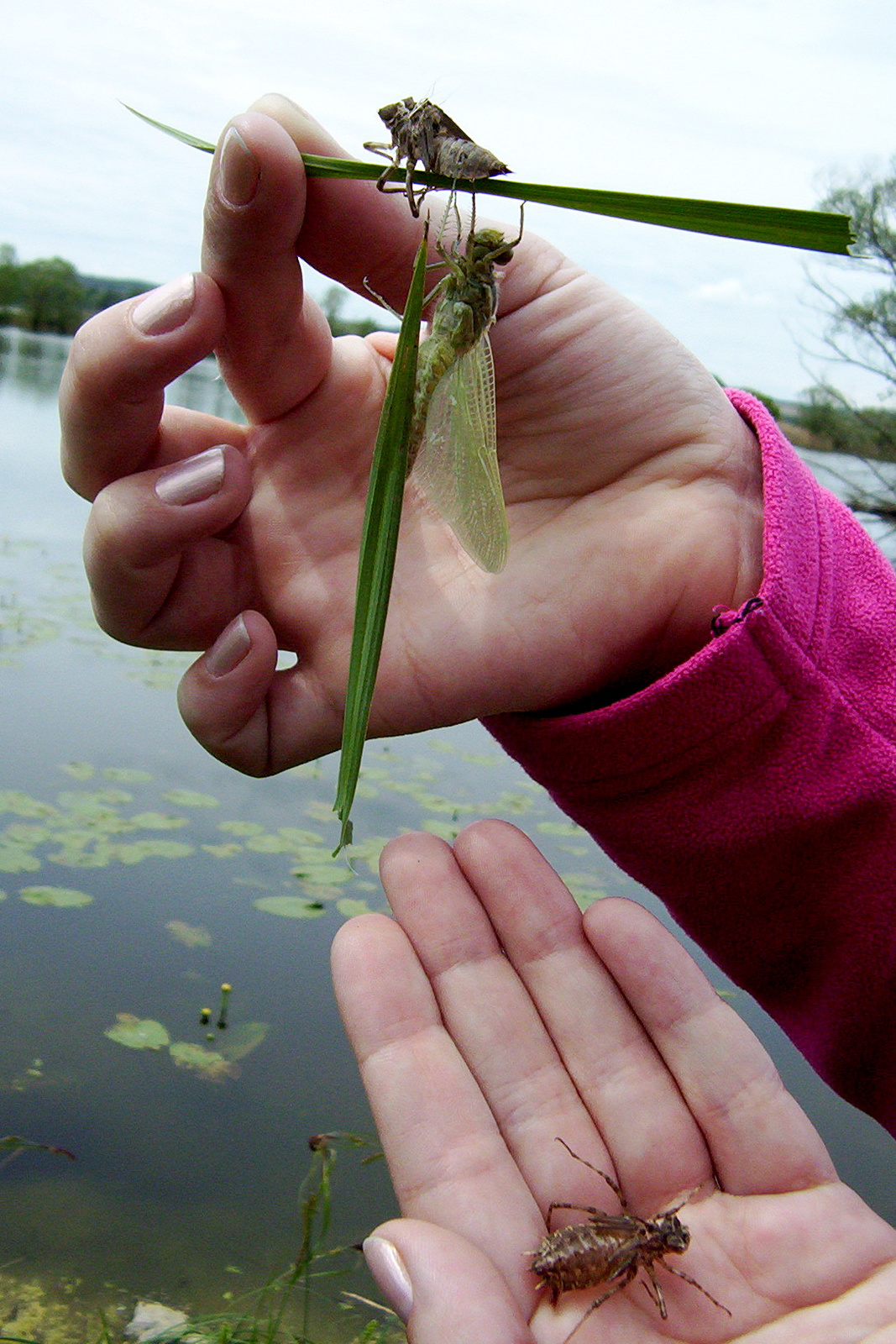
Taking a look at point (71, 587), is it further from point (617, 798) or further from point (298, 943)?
point (617, 798)

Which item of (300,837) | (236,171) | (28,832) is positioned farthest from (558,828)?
(236,171)

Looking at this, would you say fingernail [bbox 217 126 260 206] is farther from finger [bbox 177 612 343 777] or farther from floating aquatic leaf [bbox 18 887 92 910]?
floating aquatic leaf [bbox 18 887 92 910]

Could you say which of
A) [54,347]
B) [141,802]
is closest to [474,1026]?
[141,802]

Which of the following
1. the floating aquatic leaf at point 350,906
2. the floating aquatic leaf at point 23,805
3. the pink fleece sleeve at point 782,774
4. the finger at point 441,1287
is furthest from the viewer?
the floating aquatic leaf at point 23,805

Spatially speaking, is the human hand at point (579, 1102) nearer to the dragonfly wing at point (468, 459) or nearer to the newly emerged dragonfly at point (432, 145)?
the dragonfly wing at point (468, 459)

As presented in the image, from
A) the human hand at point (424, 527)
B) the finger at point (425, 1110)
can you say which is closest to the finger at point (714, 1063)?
the finger at point (425, 1110)

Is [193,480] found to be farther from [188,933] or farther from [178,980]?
[188,933]
